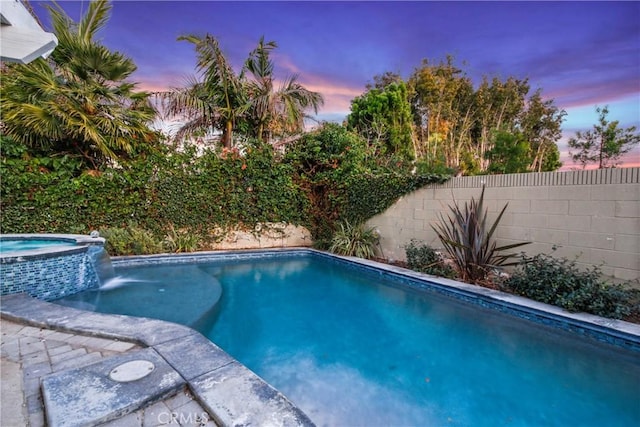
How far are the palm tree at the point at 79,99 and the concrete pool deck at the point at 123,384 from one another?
5.30 metres

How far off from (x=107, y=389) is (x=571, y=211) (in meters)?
5.66

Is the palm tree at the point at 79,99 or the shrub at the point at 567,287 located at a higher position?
the palm tree at the point at 79,99

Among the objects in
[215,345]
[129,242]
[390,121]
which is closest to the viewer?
[215,345]

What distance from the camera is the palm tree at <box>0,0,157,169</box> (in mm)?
6254

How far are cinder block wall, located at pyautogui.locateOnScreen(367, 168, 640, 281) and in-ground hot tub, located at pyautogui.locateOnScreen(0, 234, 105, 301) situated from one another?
6304mm

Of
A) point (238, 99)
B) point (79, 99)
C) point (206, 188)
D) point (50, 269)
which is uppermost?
point (238, 99)

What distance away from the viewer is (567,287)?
4016 mm

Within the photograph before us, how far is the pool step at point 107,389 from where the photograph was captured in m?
1.63

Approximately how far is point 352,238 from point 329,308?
317 cm

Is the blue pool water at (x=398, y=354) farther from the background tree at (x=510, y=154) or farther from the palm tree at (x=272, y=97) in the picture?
the background tree at (x=510, y=154)

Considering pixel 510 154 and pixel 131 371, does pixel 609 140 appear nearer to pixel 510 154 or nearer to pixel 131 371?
pixel 510 154

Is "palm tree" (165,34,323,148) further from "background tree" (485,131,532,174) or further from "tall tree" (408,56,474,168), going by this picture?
"tall tree" (408,56,474,168)

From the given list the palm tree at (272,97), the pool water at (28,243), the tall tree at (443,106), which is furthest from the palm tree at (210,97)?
the tall tree at (443,106)

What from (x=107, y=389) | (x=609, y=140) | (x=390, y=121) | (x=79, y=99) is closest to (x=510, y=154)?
(x=609, y=140)
